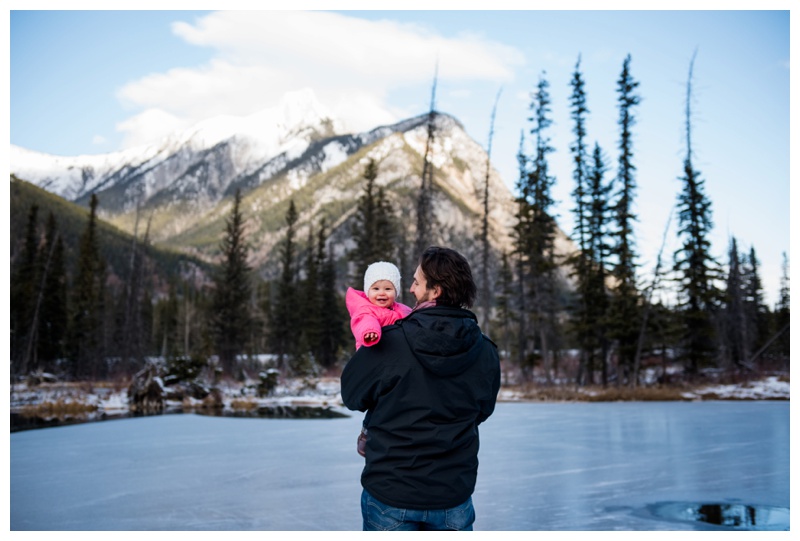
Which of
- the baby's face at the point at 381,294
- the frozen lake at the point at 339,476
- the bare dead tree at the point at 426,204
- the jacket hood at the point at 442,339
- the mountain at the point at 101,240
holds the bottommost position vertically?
the frozen lake at the point at 339,476

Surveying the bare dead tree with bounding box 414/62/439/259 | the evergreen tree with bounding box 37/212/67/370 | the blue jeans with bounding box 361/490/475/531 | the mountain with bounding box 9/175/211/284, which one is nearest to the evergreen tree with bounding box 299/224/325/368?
the evergreen tree with bounding box 37/212/67/370

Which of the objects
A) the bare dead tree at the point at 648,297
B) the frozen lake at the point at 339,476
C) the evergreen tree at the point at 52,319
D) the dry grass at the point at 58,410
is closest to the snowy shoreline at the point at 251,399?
the dry grass at the point at 58,410

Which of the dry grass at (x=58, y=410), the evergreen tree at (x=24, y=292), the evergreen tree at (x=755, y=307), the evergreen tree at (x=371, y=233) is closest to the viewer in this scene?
the dry grass at (x=58, y=410)

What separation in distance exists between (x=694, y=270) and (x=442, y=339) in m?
24.9

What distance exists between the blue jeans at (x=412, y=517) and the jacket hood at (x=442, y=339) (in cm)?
54

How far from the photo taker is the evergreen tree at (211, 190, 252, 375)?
3769cm

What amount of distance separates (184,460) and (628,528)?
533cm

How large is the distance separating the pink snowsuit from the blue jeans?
0.62 m

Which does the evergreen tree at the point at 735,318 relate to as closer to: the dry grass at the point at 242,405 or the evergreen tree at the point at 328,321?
the dry grass at the point at 242,405

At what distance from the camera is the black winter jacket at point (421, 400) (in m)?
2.29

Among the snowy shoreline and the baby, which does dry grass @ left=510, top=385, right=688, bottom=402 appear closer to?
the snowy shoreline

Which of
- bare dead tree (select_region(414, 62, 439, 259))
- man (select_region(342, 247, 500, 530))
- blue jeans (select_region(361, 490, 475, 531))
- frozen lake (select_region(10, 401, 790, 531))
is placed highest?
bare dead tree (select_region(414, 62, 439, 259))
